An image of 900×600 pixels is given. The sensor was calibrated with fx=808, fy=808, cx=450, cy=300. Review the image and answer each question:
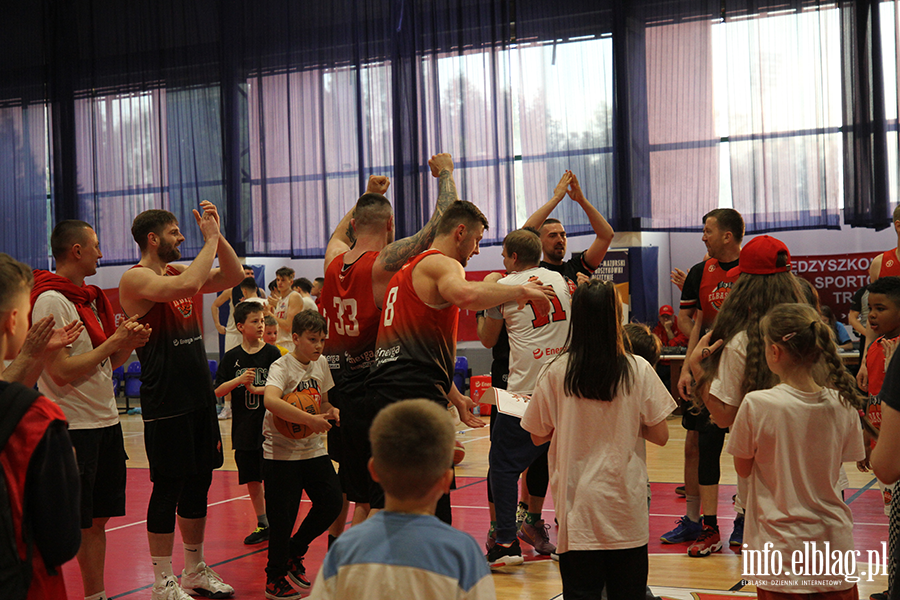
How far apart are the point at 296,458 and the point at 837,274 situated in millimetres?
9905

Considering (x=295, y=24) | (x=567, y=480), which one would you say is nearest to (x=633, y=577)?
(x=567, y=480)

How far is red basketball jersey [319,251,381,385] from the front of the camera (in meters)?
4.24

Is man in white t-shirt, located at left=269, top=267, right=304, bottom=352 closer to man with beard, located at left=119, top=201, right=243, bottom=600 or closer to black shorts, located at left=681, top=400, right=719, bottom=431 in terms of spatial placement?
man with beard, located at left=119, top=201, right=243, bottom=600

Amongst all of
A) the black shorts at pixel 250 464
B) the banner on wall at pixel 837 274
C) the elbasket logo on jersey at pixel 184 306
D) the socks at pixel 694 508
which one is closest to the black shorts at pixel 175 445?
the elbasket logo on jersey at pixel 184 306

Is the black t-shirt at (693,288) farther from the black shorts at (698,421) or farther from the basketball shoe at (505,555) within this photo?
the basketball shoe at (505,555)

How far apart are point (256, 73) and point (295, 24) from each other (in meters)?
1.17

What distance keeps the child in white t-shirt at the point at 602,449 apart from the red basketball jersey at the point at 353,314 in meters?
1.41

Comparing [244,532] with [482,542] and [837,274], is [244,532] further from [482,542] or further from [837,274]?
[837,274]

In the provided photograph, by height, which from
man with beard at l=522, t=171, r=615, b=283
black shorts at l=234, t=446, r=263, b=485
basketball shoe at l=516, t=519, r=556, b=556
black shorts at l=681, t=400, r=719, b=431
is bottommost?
basketball shoe at l=516, t=519, r=556, b=556

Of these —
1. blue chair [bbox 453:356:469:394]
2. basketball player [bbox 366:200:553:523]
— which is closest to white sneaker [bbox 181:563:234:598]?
basketball player [bbox 366:200:553:523]

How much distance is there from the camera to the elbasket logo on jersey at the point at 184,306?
429 centimetres

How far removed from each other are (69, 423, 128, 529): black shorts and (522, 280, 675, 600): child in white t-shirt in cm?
220

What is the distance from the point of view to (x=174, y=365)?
13.9ft

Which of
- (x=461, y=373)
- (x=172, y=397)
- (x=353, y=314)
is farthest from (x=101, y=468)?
(x=461, y=373)
